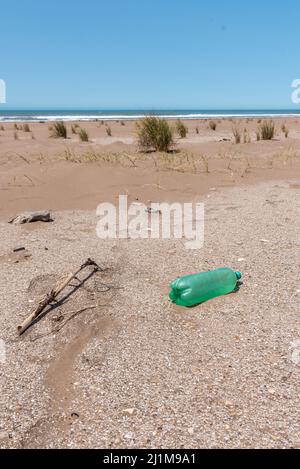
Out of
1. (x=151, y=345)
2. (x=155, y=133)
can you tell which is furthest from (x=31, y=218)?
(x=155, y=133)

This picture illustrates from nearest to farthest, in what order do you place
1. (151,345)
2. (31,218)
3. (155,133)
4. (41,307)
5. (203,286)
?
(151,345) < (41,307) < (203,286) < (31,218) < (155,133)

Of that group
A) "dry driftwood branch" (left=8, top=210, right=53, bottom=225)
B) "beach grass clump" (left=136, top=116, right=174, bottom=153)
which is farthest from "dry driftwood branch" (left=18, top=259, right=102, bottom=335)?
"beach grass clump" (left=136, top=116, right=174, bottom=153)

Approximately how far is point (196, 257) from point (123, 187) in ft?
8.30

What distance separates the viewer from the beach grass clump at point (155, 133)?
840 centimetres

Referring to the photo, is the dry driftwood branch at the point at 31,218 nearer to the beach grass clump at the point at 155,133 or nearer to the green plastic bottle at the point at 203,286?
the green plastic bottle at the point at 203,286

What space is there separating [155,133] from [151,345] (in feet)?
22.7

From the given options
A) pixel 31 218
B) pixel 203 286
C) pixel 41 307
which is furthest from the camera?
pixel 31 218

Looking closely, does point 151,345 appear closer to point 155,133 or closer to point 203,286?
point 203,286

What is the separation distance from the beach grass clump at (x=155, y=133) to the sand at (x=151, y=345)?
4.77 m

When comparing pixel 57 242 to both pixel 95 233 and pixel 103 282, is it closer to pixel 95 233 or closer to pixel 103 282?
pixel 95 233

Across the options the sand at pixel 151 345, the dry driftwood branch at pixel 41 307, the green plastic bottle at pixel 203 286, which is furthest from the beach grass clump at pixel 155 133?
the dry driftwood branch at pixel 41 307

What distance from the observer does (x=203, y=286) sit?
248 cm
